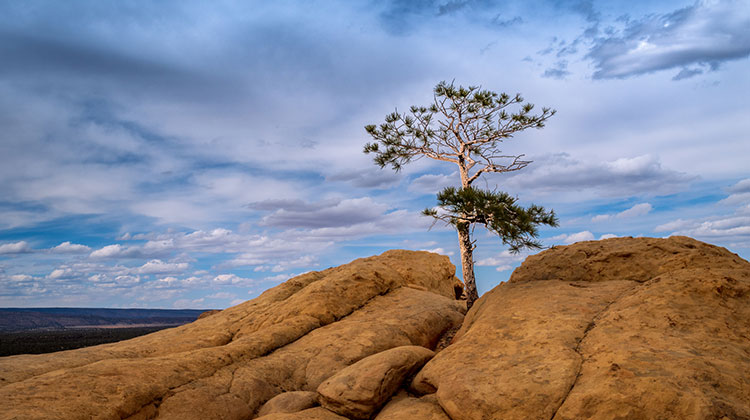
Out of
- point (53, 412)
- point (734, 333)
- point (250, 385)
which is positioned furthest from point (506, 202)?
point (53, 412)

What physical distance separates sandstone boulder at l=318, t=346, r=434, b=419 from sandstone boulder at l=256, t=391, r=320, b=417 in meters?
0.54

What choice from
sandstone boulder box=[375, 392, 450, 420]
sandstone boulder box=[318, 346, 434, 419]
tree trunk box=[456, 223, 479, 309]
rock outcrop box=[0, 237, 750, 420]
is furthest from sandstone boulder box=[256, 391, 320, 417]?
tree trunk box=[456, 223, 479, 309]

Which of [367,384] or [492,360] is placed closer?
[492,360]

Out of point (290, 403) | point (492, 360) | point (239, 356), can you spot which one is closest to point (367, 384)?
point (290, 403)

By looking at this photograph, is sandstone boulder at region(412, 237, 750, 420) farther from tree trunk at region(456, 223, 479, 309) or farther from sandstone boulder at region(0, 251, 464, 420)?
tree trunk at region(456, 223, 479, 309)

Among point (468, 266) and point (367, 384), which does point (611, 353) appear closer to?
point (367, 384)

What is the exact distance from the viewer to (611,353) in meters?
9.27

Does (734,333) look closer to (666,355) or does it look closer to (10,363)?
(666,355)

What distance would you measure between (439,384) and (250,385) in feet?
18.8

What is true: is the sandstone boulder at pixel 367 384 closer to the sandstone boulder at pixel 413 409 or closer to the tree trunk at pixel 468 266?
the sandstone boulder at pixel 413 409

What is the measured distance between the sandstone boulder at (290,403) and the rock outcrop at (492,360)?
4 centimetres

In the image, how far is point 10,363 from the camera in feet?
45.1

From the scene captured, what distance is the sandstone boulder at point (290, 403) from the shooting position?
37.5 ft

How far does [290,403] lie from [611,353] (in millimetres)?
7674
